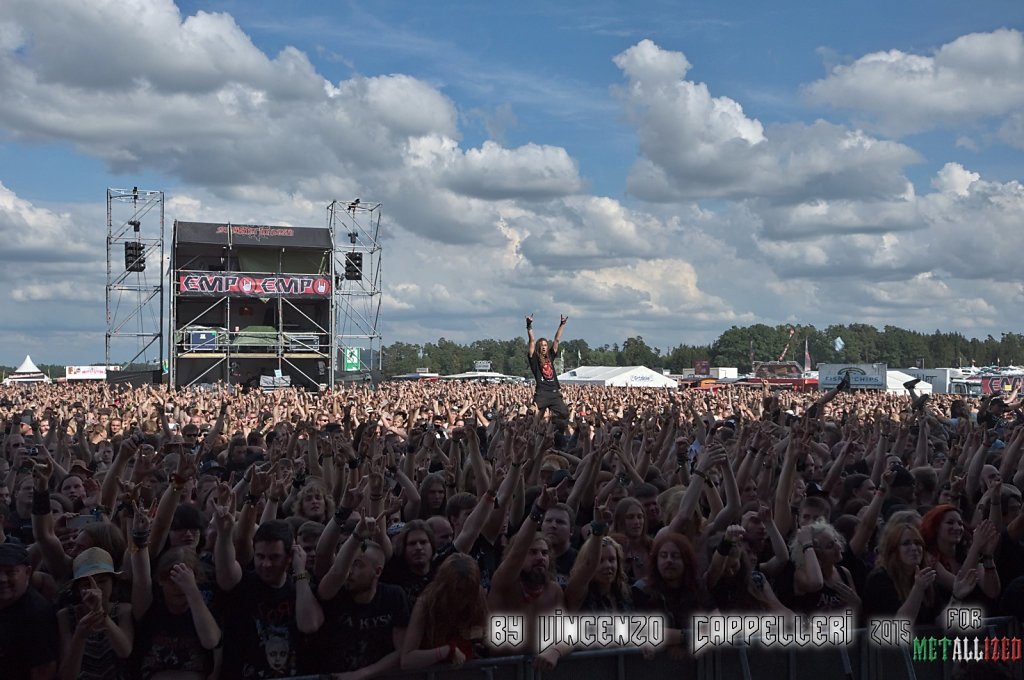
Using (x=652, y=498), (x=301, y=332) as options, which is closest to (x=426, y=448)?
(x=652, y=498)

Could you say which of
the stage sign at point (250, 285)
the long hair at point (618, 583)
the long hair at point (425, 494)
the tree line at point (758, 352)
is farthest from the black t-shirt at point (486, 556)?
the tree line at point (758, 352)

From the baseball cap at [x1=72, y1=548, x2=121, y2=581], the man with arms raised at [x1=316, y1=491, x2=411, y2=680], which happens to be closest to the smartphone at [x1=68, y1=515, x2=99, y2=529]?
the baseball cap at [x1=72, y1=548, x2=121, y2=581]

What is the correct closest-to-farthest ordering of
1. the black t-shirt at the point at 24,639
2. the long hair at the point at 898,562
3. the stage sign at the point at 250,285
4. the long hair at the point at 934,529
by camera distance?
the black t-shirt at the point at 24,639 < the long hair at the point at 898,562 < the long hair at the point at 934,529 < the stage sign at the point at 250,285

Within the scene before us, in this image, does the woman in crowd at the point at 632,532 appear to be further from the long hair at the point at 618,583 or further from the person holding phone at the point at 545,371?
the person holding phone at the point at 545,371

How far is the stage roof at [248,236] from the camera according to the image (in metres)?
46.2

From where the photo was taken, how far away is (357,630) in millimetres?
4328

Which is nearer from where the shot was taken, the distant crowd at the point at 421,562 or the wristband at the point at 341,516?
the distant crowd at the point at 421,562

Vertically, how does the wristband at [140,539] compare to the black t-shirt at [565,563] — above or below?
above

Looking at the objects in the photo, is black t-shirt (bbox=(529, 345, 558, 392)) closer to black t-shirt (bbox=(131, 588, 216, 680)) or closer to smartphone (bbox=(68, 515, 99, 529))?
smartphone (bbox=(68, 515, 99, 529))

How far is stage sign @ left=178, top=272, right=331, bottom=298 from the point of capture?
4444 centimetres

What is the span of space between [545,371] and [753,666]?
33.3 feet

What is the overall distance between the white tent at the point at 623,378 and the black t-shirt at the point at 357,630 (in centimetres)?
4930

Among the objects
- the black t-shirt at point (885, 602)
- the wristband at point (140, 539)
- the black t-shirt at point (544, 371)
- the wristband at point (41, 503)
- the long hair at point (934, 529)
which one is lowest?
the black t-shirt at point (885, 602)

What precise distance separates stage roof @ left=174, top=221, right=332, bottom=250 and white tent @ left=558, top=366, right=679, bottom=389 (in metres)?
16.5
